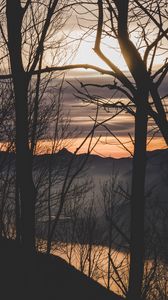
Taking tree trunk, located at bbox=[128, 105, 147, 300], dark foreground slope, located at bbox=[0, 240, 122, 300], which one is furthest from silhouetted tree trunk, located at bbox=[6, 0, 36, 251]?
tree trunk, located at bbox=[128, 105, 147, 300]

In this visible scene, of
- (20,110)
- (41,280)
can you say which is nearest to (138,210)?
(20,110)

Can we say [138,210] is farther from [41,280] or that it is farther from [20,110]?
[41,280]

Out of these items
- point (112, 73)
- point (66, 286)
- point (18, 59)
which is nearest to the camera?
point (112, 73)

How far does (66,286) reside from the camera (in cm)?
977

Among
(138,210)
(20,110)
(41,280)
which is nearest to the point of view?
(138,210)

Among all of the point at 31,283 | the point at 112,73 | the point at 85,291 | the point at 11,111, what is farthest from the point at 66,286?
the point at 11,111

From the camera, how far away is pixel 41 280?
924 centimetres

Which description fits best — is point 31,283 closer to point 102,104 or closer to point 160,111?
point 102,104

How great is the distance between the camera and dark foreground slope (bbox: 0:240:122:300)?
8.15 metres

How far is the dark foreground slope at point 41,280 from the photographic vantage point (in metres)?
8.15

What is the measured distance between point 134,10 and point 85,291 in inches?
204

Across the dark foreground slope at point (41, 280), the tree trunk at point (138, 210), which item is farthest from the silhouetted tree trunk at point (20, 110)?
the tree trunk at point (138, 210)

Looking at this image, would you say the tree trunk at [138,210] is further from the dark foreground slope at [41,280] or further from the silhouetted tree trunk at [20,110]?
the dark foreground slope at [41,280]

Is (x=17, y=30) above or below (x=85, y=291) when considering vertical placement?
above
